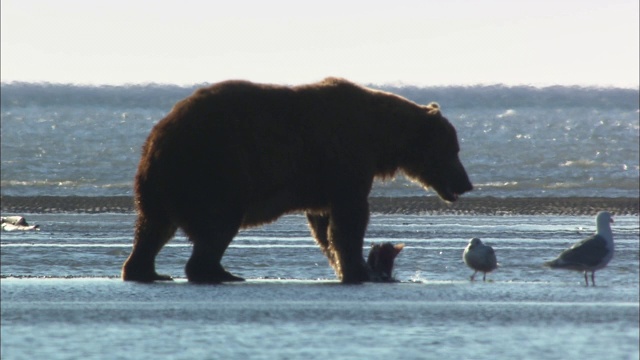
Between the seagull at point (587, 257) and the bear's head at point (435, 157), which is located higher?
the bear's head at point (435, 157)

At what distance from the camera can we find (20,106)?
4966cm

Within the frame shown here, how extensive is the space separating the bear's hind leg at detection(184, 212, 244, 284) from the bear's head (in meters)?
2.14

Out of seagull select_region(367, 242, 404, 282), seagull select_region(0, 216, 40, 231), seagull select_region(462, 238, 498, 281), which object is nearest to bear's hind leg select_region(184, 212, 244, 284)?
seagull select_region(367, 242, 404, 282)

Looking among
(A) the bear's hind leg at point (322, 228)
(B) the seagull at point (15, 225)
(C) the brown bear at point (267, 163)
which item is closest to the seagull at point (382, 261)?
(C) the brown bear at point (267, 163)

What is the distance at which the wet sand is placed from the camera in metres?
24.3

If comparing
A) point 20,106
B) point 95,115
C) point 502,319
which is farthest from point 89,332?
point 20,106

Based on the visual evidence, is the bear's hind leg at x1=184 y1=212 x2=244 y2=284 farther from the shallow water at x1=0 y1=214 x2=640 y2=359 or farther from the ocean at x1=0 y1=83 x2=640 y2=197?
the ocean at x1=0 y1=83 x2=640 y2=197

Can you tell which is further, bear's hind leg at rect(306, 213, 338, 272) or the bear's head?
the bear's head

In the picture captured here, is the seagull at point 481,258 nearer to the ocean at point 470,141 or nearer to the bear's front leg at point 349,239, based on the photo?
the bear's front leg at point 349,239

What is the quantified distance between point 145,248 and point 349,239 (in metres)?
1.58

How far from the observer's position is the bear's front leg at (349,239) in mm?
11375

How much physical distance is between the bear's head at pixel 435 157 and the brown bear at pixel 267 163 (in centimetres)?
2

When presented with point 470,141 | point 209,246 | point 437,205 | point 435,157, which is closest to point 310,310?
point 209,246

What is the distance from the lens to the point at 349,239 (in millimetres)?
11391
